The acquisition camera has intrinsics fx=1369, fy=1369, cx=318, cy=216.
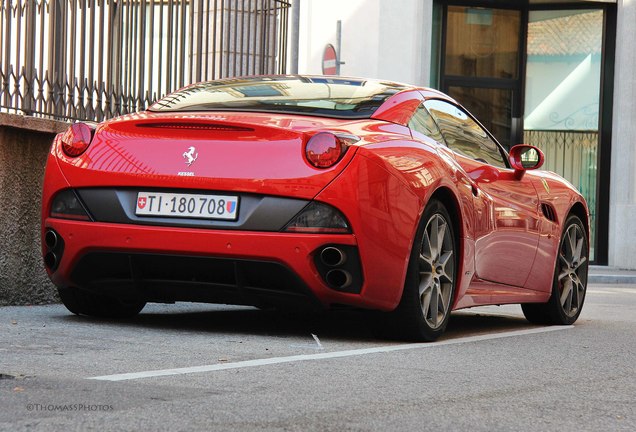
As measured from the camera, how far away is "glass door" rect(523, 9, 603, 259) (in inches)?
865

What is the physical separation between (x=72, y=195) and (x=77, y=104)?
271cm

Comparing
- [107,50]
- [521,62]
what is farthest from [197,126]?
[521,62]

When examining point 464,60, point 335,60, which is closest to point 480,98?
point 464,60

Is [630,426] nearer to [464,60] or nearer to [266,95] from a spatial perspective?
[266,95]

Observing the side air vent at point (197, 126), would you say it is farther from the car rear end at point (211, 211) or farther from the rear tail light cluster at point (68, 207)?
the rear tail light cluster at point (68, 207)

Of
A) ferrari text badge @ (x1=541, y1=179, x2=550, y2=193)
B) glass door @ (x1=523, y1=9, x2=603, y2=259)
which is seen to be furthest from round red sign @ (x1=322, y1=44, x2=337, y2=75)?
ferrari text badge @ (x1=541, y1=179, x2=550, y2=193)

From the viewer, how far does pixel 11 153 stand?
791cm

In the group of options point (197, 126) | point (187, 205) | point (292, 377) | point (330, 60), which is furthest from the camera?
point (330, 60)

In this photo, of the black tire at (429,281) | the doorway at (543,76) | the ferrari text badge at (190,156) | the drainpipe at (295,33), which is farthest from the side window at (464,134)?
the doorway at (543,76)

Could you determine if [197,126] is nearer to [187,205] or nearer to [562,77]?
[187,205]

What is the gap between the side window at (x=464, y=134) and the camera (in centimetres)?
732

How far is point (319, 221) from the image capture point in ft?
19.4

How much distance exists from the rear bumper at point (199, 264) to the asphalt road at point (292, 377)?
0.20m

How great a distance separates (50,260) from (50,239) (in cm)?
11
